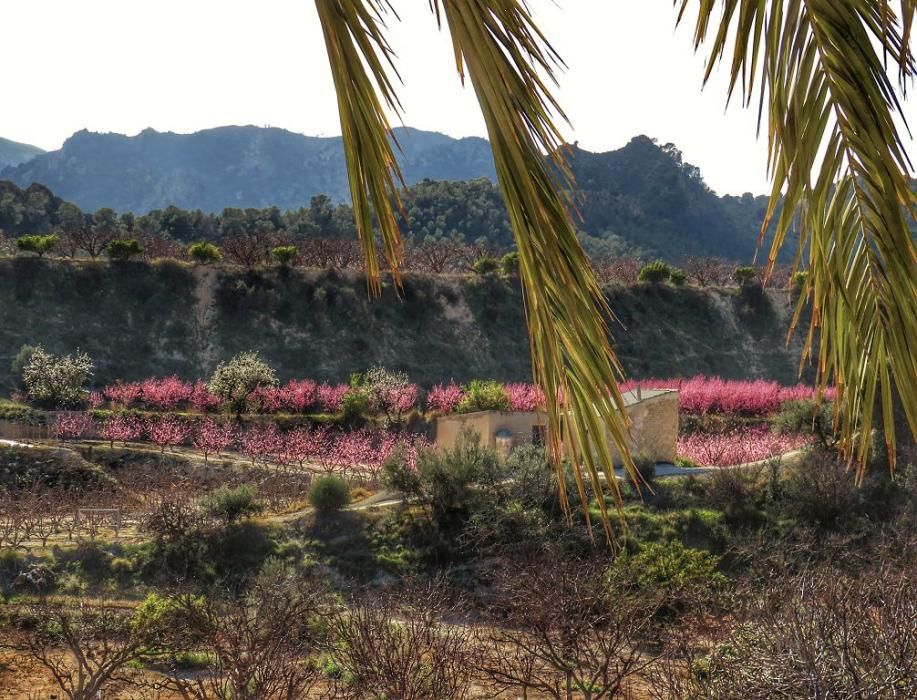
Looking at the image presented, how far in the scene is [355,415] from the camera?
97.8 ft

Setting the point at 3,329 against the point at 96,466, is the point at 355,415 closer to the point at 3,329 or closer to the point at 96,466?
the point at 96,466

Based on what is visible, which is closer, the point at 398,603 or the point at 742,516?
the point at 398,603

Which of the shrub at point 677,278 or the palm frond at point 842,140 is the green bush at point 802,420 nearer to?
the palm frond at point 842,140

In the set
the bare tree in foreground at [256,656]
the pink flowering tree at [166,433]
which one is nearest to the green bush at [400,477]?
the bare tree in foreground at [256,656]

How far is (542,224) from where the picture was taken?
1.29 m

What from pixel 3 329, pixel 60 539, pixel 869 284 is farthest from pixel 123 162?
pixel 869 284

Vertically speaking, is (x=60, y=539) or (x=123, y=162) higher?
(x=123, y=162)

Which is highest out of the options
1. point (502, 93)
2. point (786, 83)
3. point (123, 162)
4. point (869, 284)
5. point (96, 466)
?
point (123, 162)

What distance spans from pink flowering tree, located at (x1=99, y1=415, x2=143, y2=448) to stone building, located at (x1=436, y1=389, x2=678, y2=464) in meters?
9.59

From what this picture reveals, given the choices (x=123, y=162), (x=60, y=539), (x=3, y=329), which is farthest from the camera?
(x=123, y=162)

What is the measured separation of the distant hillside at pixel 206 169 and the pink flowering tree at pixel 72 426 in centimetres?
15350

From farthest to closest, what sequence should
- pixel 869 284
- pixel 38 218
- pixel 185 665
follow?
pixel 38 218 → pixel 185 665 → pixel 869 284

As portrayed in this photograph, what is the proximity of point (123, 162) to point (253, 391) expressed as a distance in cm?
16570

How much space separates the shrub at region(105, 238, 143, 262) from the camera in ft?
136
